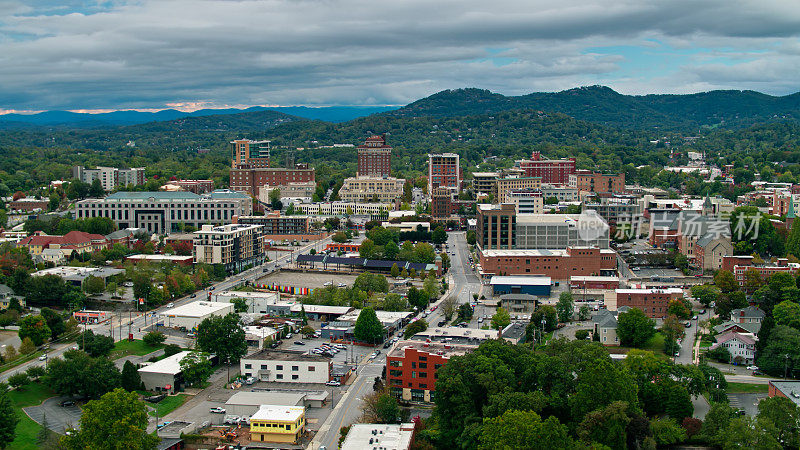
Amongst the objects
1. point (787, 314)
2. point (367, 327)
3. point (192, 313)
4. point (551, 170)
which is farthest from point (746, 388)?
point (551, 170)

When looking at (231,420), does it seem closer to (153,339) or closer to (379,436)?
(379,436)

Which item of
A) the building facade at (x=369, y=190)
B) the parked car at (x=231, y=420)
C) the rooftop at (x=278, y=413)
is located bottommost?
the parked car at (x=231, y=420)

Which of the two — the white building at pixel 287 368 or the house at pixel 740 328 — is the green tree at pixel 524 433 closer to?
the white building at pixel 287 368

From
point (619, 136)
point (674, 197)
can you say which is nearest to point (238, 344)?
point (674, 197)

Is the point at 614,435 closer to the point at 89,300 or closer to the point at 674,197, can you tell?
the point at 89,300

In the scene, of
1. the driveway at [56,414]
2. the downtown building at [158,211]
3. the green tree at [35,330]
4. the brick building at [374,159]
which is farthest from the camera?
the brick building at [374,159]

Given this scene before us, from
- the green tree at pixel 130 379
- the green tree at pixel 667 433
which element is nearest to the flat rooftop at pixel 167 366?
the green tree at pixel 130 379
